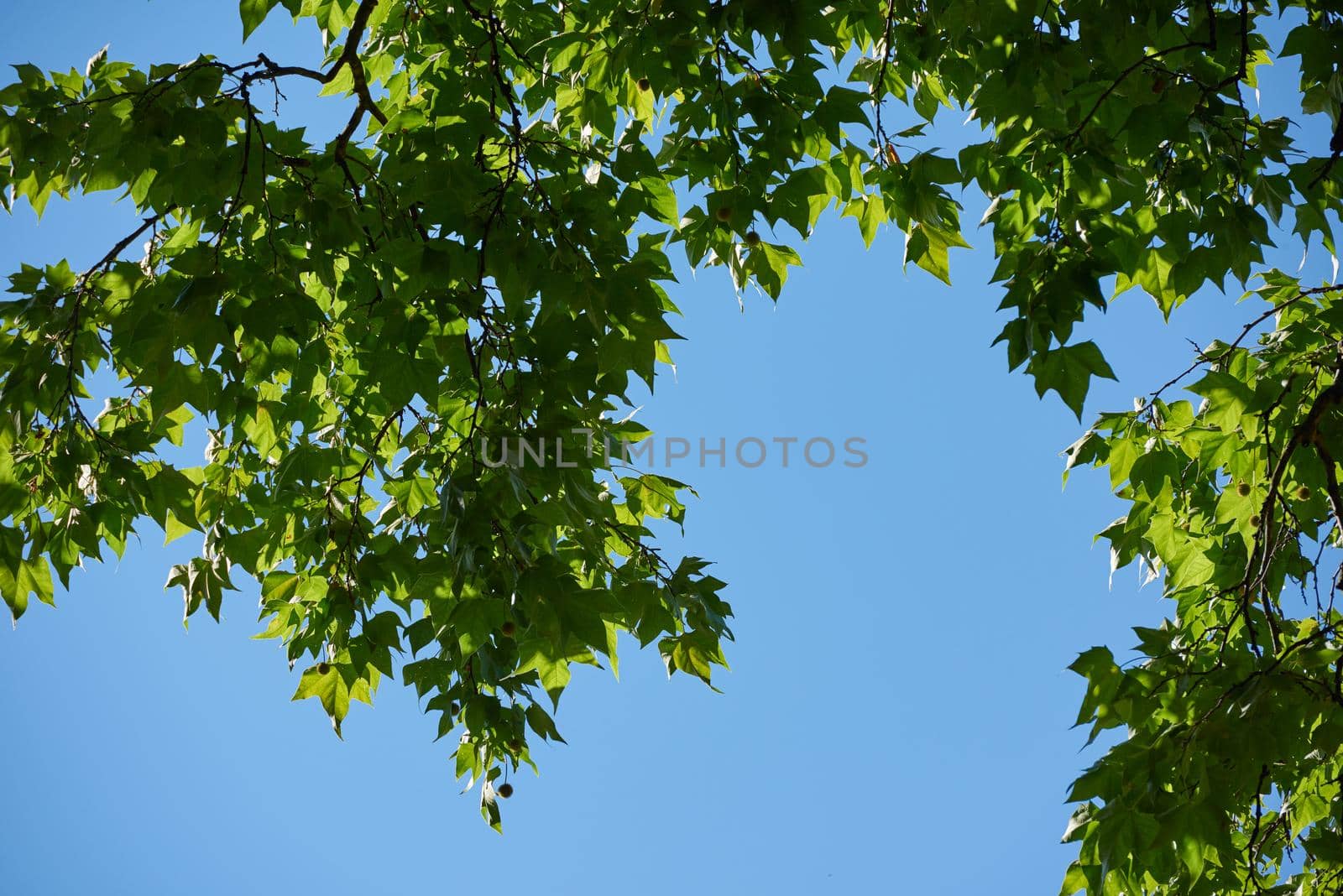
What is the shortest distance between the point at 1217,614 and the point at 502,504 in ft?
7.62

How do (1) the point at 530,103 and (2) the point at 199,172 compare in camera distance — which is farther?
(1) the point at 530,103

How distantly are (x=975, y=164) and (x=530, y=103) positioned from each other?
141cm

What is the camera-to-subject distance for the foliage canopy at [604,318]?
2.14 m

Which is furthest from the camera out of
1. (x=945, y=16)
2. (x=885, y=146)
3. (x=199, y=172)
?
(x=885, y=146)

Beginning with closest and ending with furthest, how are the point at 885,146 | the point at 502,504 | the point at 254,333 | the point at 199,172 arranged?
the point at 502,504
the point at 254,333
the point at 199,172
the point at 885,146

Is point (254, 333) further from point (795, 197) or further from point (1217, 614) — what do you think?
point (1217, 614)

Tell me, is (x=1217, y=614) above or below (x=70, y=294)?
below

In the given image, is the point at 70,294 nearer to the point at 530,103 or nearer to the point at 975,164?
the point at 530,103

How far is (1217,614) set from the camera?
320 cm

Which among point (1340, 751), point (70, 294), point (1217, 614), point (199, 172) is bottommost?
point (1340, 751)

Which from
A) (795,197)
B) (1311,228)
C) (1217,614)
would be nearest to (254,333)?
(795,197)

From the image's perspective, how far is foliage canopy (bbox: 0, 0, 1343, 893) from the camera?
7.03 ft

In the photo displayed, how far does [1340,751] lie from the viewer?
2.69 meters

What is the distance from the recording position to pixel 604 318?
2213mm
